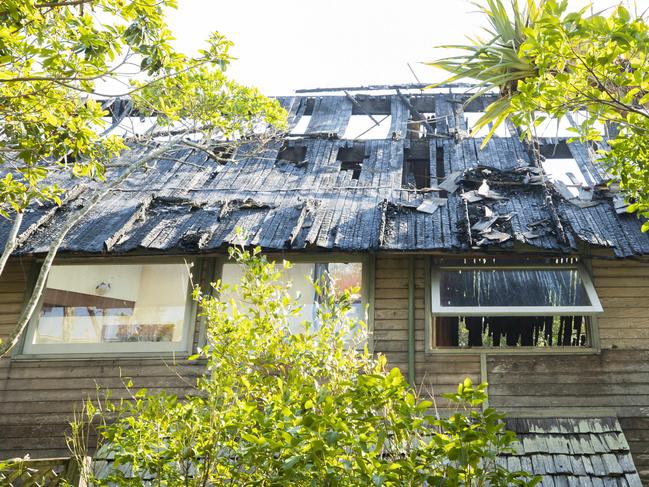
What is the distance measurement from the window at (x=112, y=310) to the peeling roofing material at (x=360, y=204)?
2.12 ft

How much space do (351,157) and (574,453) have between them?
5795 millimetres

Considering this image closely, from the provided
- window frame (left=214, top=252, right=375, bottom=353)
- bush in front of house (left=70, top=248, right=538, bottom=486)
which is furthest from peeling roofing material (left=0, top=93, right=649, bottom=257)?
bush in front of house (left=70, top=248, right=538, bottom=486)

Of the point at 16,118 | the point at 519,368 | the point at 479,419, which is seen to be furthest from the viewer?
the point at 519,368

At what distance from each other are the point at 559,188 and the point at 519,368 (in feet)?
7.80

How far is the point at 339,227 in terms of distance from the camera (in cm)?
738

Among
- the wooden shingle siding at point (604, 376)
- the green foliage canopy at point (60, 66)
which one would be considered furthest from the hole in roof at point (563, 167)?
the green foliage canopy at point (60, 66)

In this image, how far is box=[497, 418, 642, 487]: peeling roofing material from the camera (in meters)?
6.00

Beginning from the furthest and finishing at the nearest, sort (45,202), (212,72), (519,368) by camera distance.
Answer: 1. (45,202)
2. (212,72)
3. (519,368)

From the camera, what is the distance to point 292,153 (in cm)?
1063

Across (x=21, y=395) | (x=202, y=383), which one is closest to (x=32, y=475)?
(x=202, y=383)

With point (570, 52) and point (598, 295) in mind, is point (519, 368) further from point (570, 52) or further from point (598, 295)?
point (570, 52)

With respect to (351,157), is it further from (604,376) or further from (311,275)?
(604,376)

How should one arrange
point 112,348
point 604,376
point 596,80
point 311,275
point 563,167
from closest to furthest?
point 596,80 → point 604,376 → point 112,348 → point 311,275 → point 563,167

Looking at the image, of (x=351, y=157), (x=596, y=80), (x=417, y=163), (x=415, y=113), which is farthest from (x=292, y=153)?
(x=596, y=80)
